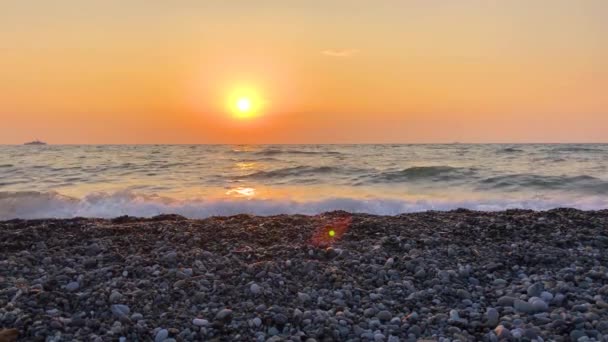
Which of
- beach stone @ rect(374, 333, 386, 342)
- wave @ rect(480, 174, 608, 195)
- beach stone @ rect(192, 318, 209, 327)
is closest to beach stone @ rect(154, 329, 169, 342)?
beach stone @ rect(192, 318, 209, 327)

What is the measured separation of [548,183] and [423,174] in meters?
4.89

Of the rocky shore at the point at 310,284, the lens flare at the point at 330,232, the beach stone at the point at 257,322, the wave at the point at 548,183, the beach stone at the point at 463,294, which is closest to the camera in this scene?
the rocky shore at the point at 310,284

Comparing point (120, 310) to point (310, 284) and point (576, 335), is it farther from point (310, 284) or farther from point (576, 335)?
point (576, 335)

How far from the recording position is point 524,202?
43.8 ft

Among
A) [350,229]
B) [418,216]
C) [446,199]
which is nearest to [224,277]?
[350,229]

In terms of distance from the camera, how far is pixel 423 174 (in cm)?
2027

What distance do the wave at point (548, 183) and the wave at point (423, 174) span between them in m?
1.66

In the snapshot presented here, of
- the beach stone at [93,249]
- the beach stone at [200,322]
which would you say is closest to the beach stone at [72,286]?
the beach stone at [93,249]

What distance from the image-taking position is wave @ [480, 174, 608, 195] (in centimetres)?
1605

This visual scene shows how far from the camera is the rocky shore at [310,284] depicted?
4023mm

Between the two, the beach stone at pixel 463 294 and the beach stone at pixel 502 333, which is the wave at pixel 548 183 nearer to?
the beach stone at pixel 463 294

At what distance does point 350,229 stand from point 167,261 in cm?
307

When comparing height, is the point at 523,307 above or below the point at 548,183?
below

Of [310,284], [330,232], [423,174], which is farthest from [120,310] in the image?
[423,174]
